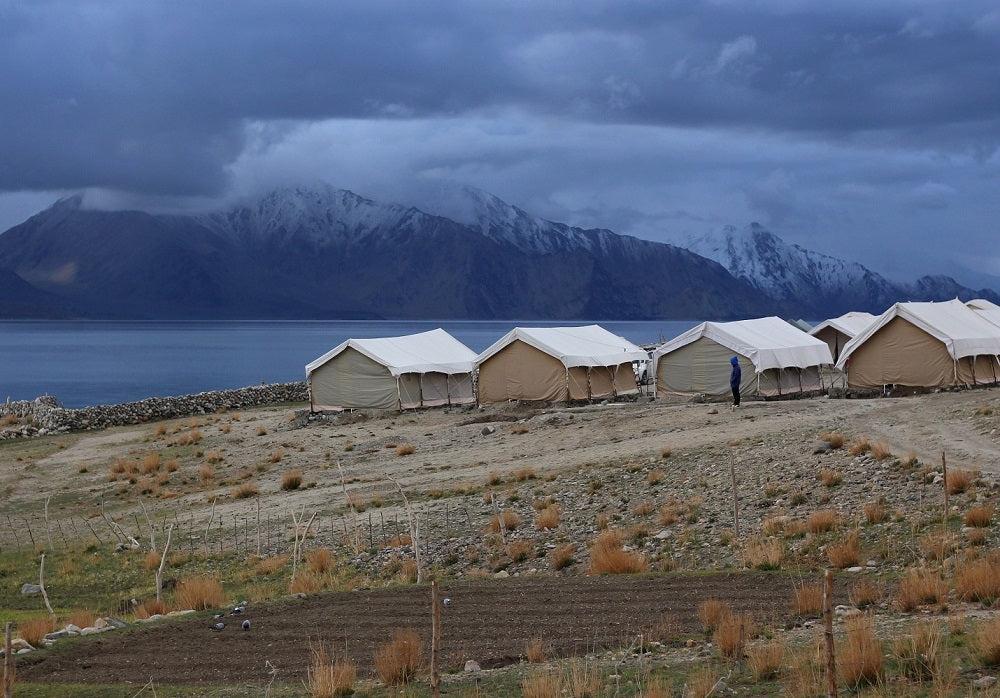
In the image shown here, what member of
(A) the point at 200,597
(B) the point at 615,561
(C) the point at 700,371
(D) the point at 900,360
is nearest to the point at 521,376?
(C) the point at 700,371

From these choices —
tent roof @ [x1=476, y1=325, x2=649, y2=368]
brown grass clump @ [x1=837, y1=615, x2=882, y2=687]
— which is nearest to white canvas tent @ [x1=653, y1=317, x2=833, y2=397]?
tent roof @ [x1=476, y1=325, x2=649, y2=368]

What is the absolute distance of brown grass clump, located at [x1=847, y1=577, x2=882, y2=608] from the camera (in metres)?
12.3

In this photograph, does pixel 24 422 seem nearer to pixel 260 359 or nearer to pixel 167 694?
pixel 167 694

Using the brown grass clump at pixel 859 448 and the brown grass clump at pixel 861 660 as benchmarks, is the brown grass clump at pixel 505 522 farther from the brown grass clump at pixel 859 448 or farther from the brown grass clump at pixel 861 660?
the brown grass clump at pixel 861 660

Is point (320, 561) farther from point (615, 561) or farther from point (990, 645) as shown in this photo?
point (990, 645)

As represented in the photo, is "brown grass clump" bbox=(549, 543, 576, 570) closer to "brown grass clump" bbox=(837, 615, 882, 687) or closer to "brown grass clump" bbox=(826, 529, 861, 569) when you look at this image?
"brown grass clump" bbox=(826, 529, 861, 569)

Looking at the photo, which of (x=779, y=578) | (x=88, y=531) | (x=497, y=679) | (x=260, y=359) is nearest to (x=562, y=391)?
(x=88, y=531)

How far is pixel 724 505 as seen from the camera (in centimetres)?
1967

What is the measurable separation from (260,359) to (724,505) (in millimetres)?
138976

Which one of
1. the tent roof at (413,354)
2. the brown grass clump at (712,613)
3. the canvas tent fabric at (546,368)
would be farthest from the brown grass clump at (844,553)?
the tent roof at (413,354)

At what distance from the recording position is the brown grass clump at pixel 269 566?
18.9m

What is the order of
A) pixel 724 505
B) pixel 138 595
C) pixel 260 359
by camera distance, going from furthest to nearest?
pixel 260 359
pixel 724 505
pixel 138 595

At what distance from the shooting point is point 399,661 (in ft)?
33.9

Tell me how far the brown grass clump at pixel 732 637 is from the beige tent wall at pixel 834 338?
155 ft
